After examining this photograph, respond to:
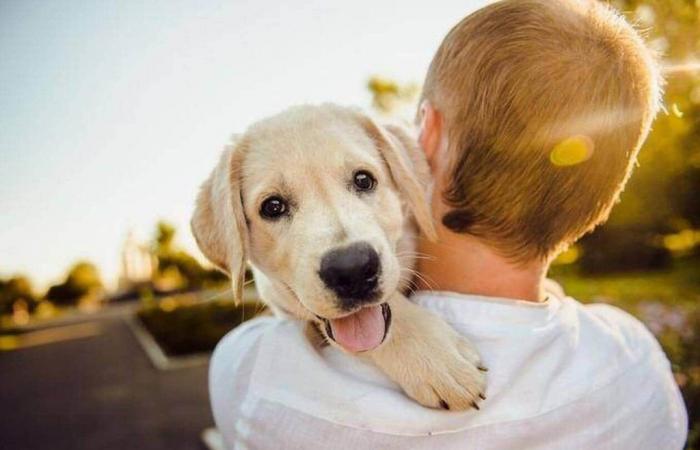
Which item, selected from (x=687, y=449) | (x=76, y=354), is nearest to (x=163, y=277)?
(x=76, y=354)

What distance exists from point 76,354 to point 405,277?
22198 mm

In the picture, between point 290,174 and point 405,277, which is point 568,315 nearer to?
point 405,277

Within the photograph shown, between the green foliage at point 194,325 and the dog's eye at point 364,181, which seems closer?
the dog's eye at point 364,181

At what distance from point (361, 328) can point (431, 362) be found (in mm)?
341

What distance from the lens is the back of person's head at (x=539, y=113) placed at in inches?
86.1

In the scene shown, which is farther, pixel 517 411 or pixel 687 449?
pixel 687 449

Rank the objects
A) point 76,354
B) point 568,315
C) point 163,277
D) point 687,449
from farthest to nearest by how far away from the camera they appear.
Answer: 1. point 163,277
2. point 76,354
3. point 687,449
4. point 568,315

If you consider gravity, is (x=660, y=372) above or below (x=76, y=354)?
above

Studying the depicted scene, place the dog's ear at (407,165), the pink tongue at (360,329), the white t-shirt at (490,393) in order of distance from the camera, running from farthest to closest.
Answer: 1. the dog's ear at (407,165)
2. the pink tongue at (360,329)
3. the white t-shirt at (490,393)

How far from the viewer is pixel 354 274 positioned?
2.38 m

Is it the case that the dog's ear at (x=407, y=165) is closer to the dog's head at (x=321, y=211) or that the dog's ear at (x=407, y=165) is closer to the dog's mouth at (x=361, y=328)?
the dog's head at (x=321, y=211)

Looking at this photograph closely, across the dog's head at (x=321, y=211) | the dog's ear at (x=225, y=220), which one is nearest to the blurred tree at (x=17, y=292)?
the dog's ear at (x=225, y=220)

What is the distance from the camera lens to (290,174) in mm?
2877

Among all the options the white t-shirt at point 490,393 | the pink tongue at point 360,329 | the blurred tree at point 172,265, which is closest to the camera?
the white t-shirt at point 490,393
